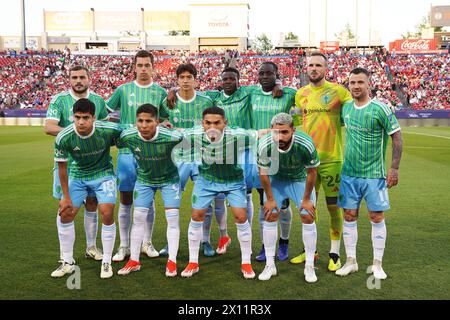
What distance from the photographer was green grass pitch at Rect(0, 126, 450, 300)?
4.51m

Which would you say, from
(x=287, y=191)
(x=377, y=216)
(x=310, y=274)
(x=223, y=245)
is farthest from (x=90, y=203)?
(x=377, y=216)

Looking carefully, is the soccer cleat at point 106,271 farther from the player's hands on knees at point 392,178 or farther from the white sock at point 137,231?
the player's hands on knees at point 392,178

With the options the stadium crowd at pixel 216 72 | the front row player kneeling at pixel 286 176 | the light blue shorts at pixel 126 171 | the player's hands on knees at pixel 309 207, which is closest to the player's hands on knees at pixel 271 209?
the front row player kneeling at pixel 286 176

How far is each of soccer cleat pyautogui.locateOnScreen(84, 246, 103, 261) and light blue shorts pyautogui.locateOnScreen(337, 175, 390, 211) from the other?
2.92 m

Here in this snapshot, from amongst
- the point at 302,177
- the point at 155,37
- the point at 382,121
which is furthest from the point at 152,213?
the point at 155,37

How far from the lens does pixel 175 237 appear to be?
206 inches

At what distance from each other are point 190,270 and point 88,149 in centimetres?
172

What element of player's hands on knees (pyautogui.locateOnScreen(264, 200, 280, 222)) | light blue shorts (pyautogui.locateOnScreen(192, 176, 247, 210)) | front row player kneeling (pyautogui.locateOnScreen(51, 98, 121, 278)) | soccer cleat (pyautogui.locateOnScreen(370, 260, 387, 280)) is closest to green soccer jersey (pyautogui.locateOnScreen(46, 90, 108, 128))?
front row player kneeling (pyautogui.locateOnScreen(51, 98, 121, 278))

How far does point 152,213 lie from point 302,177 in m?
2.04

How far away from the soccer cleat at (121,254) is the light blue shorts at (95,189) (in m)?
0.84

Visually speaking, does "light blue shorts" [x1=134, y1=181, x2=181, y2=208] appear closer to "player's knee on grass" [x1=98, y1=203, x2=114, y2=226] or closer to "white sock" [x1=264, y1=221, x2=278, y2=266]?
"player's knee on grass" [x1=98, y1=203, x2=114, y2=226]

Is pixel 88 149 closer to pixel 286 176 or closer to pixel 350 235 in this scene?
pixel 286 176
